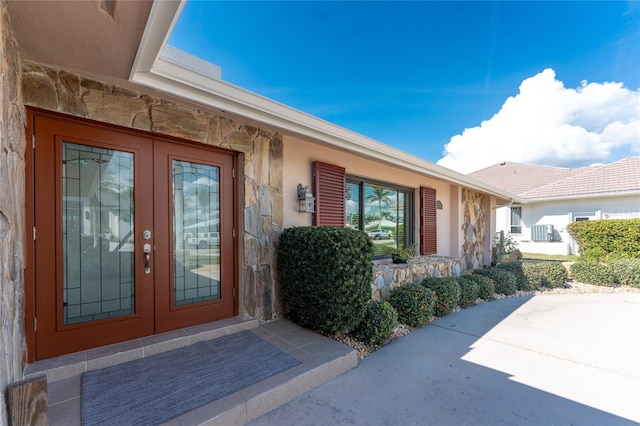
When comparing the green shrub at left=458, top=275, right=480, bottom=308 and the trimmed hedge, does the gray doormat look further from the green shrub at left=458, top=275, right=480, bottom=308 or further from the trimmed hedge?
the trimmed hedge

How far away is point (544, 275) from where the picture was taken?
685cm

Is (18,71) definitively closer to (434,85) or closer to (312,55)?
(312,55)

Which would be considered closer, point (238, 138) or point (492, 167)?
point (238, 138)

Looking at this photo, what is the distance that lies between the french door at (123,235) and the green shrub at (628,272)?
9.11 meters

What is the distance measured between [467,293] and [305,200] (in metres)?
3.61

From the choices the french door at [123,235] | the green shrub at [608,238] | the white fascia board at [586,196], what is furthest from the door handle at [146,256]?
the white fascia board at [586,196]

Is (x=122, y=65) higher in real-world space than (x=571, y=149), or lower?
lower

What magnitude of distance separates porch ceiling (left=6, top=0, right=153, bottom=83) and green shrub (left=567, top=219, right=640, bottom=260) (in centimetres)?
1167

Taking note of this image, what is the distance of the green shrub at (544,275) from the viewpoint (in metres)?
6.79

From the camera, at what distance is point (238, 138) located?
12.0 ft

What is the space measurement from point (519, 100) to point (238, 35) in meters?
15.1

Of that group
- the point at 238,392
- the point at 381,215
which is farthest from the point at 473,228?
the point at 238,392

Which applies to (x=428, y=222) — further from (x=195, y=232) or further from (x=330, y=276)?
(x=195, y=232)

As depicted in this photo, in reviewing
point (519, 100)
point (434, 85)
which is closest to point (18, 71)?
point (434, 85)
